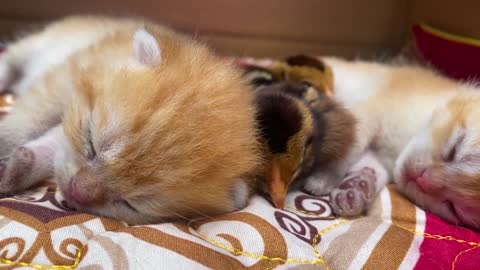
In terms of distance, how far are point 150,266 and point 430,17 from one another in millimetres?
1668

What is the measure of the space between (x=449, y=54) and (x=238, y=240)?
1.28 metres

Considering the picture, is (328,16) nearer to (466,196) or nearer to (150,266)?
(466,196)

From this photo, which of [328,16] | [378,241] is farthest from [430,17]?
[378,241]

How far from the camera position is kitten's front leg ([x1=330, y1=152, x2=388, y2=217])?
1.26 metres

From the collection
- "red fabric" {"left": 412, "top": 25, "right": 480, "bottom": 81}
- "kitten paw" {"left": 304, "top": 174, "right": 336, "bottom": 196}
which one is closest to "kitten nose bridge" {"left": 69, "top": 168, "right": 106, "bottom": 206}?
"kitten paw" {"left": 304, "top": 174, "right": 336, "bottom": 196}

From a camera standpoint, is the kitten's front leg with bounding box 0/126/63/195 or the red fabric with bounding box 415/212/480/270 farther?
the kitten's front leg with bounding box 0/126/63/195

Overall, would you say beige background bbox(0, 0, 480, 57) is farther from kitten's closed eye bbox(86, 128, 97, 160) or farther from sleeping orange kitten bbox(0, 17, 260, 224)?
kitten's closed eye bbox(86, 128, 97, 160)

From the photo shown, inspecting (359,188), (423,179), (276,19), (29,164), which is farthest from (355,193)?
(276,19)

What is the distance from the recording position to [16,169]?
Answer: 114 cm

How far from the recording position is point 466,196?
4.13 ft

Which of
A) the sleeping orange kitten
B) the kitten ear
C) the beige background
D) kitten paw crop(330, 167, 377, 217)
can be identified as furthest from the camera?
the beige background

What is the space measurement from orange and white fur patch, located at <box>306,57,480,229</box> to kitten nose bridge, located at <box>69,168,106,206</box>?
1.93 feet

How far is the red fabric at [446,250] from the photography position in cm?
103

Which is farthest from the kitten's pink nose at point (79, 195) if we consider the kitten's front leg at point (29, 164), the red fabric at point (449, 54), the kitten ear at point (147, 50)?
the red fabric at point (449, 54)
